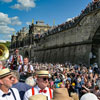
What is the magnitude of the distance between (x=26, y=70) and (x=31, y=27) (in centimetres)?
5280

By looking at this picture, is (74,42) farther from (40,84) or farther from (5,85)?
(5,85)

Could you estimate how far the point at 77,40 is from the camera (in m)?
25.0

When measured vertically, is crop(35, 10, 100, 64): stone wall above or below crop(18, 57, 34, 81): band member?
above

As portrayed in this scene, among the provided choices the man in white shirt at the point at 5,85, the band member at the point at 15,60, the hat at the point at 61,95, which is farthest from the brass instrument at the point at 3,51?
the hat at the point at 61,95

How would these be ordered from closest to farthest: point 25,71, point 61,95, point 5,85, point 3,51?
point 5,85, point 61,95, point 25,71, point 3,51

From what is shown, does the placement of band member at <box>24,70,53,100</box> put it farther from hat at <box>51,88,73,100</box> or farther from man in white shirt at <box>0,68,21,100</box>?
man in white shirt at <box>0,68,21,100</box>

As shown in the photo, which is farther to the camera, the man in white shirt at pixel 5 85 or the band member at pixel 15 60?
the band member at pixel 15 60

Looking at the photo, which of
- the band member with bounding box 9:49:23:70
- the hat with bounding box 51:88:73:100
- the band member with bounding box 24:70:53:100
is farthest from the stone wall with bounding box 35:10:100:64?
the hat with bounding box 51:88:73:100

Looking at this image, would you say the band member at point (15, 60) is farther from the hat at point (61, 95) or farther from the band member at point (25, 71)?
the hat at point (61, 95)

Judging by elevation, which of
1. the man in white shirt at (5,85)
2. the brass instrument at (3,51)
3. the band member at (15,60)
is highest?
the brass instrument at (3,51)

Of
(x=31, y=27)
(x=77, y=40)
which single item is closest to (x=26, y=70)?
(x=77, y=40)

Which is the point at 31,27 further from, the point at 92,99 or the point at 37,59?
the point at 92,99

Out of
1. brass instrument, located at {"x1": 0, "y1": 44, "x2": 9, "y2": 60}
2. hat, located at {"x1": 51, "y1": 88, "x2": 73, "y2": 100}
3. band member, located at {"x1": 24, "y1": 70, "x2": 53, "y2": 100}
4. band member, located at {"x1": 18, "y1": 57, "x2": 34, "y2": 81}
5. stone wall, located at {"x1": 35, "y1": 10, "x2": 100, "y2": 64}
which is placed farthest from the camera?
stone wall, located at {"x1": 35, "y1": 10, "x2": 100, "y2": 64}

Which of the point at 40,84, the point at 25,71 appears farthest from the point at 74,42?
the point at 40,84
